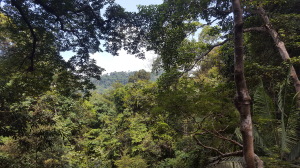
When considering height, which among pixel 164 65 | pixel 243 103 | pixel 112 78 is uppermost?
pixel 112 78

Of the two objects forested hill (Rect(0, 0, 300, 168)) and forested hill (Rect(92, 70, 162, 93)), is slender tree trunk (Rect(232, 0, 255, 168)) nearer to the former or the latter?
forested hill (Rect(0, 0, 300, 168))

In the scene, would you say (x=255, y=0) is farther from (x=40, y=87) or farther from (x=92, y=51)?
(x=40, y=87)

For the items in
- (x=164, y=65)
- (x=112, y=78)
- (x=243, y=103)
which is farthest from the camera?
(x=112, y=78)

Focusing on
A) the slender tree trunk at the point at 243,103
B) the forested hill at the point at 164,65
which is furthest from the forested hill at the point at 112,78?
the slender tree trunk at the point at 243,103

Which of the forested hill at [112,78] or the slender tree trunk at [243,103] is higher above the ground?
the forested hill at [112,78]

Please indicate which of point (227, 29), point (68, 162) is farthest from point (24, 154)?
point (227, 29)

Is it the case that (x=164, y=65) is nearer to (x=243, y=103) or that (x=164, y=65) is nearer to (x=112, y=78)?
(x=243, y=103)

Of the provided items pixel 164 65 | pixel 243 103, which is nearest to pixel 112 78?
pixel 164 65

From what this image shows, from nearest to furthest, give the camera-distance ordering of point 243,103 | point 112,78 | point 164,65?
point 243,103, point 164,65, point 112,78

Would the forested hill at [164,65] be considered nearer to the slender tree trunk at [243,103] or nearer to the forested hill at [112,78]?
the slender tree trunk at [243,103]

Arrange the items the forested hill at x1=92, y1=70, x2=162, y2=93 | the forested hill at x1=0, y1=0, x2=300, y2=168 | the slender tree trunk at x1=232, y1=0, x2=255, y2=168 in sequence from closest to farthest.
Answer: the slender tree trunk at x1=232, y1=0, x2=255, y2=168
the forested hill at x1=0, y1=0, x2=300, y2=168
the forested hill at x1=92, y1=70, x2=162, y2=93

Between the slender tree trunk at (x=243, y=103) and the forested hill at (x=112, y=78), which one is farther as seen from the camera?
the forested hill at (x=112, y=78)

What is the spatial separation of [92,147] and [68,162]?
340 centimetres

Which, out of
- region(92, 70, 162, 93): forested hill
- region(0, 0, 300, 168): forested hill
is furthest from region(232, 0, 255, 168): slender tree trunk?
region(92, 70, 162, 93): forested hill
